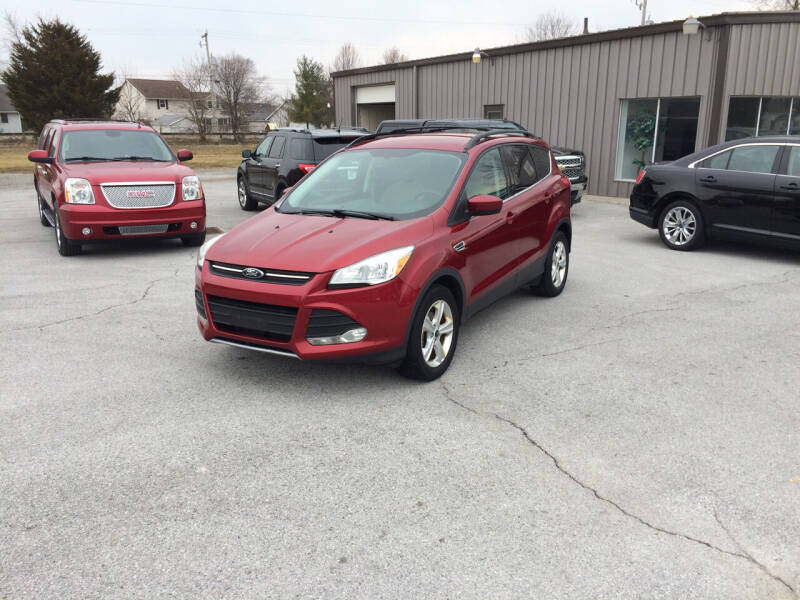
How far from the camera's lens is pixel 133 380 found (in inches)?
193

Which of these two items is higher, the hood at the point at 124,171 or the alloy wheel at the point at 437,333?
the hood at the point at 124,171

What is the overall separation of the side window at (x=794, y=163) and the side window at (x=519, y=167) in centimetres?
432

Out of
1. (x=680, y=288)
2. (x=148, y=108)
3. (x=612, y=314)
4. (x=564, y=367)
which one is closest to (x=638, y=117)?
(x=680, y=288)

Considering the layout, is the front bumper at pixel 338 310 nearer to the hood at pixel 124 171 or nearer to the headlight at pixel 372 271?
the headlight at pixel 372 271

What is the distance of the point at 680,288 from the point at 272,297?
5.34 m

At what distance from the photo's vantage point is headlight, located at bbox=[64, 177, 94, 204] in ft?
29.2

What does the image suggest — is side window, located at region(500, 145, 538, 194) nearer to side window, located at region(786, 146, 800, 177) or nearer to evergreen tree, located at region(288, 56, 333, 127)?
side window, located at region(786, 146, 800, 177)

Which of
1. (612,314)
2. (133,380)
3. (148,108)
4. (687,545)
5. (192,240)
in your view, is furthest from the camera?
(148,108)

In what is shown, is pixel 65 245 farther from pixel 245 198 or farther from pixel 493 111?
pixel 493 111

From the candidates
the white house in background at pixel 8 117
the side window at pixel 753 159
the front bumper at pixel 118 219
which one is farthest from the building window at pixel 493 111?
the white house in background at pixel 8 117

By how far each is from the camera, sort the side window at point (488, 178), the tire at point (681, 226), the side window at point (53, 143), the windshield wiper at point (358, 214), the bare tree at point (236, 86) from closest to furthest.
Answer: the windshield wiper at point (358, 214)
the side window at point (488, 178)
the tire at point (681, 226)
the side window at point (53, 143)
the bare tree at point (236, 86)

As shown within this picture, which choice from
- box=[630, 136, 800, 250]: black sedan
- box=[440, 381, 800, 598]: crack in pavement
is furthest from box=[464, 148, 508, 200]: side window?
box=[630, 136, 800, 250]: black sedan

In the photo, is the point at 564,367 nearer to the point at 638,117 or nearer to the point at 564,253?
the point at 564,253

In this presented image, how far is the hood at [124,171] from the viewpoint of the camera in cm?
908
